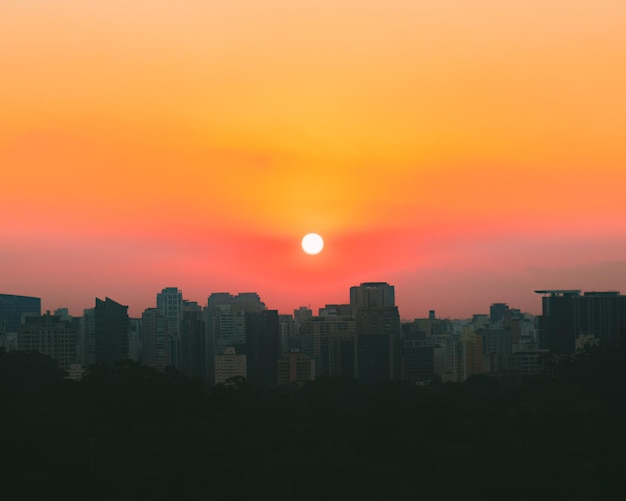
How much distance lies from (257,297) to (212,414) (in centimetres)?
8014

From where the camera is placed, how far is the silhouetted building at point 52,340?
236 feet

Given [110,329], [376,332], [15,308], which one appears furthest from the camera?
[15,308]

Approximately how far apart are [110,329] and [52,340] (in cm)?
400

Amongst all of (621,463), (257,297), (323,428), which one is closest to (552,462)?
(621,463)

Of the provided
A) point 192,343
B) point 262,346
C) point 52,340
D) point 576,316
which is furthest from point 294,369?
point 576,316

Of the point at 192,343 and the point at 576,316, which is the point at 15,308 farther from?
the point at 576,316

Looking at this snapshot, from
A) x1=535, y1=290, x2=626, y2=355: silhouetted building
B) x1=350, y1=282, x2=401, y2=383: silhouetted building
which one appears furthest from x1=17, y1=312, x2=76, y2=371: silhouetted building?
x1=535, y1=290, x2=626, y2=355: silhouetted building

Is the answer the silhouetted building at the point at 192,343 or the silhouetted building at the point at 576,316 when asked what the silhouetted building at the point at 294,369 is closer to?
the silhouetted building at the point at 192,343

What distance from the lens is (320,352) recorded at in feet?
245

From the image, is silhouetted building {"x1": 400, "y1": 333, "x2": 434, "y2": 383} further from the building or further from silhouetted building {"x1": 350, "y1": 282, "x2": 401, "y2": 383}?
the building

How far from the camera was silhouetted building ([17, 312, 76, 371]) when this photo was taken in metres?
71.9

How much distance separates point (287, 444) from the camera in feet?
72.2

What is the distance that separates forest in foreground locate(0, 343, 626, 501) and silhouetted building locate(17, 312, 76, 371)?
44717 mm

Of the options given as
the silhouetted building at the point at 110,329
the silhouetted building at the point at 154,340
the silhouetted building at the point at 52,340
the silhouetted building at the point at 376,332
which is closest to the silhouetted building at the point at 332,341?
the silhouetted building at the point at 376,332
